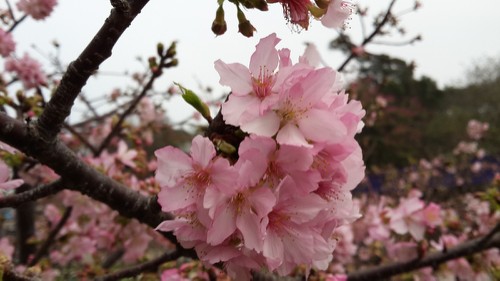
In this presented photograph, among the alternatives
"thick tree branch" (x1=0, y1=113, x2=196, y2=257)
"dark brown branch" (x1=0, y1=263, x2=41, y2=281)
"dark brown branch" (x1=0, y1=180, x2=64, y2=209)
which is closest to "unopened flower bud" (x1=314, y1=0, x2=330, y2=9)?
"thick tree branch" (x1=0, y1=113, x2=196, y2=257)

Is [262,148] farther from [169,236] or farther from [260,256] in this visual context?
[169,236]

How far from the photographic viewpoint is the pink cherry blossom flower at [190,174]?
2.87ft

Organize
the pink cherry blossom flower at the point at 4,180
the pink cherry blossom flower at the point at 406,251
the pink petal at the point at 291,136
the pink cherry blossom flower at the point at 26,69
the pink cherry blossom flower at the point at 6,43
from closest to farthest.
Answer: the pink petal at the point at 291,136 → the pink cherry blossom flower at the point at 4,180 → the pink cherry blossom flower at the point at 406,251 → the pink cherry blossom flower at the point at 6,43 → the pink cherry blossom flower at the point at 26,69

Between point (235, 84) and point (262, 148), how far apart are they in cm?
20

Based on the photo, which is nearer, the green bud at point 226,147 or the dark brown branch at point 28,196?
the green bud at point 226,147

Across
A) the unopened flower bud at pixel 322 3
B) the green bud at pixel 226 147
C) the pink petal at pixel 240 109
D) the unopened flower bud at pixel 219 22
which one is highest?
the unopened flower bud at pixel 219 22

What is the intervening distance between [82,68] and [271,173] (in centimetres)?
51

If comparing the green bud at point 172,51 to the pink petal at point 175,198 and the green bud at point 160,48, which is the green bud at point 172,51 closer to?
the green bud at point 160,48

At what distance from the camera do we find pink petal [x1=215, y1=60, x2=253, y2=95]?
3.07 feet

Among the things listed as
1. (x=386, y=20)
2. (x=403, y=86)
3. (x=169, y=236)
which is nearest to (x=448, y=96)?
(x=403, y=86)

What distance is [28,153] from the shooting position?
3.40 ft

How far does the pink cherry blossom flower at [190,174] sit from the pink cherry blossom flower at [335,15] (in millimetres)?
431

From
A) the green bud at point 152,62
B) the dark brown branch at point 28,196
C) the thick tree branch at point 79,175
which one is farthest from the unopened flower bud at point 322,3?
the green bud at point 152,62

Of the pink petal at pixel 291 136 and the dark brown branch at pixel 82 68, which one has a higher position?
the dark brown branch at pixel 82 68
